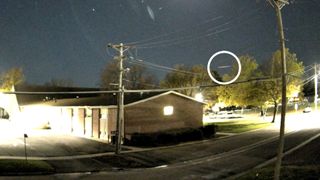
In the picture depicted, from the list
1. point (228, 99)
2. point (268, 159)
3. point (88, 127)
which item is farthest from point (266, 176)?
point (228, 99)

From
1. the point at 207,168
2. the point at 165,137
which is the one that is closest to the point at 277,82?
the point at 165,137

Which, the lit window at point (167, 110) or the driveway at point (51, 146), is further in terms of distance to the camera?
the lit window at point (167, 110)

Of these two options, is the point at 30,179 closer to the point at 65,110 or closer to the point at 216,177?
the point at 216,177

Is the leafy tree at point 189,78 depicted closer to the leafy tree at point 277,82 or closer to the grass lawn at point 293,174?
the leafy tree at point 277,82

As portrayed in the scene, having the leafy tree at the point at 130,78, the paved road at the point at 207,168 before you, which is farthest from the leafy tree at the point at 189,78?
the paved road at the point at 207,168

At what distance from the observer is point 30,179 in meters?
21.1

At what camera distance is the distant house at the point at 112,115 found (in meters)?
38.5

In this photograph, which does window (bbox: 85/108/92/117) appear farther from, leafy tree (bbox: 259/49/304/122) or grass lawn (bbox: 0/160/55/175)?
leafy tree (bbox: 259/49/304/122)

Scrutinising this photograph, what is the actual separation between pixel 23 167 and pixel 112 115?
51.8ft

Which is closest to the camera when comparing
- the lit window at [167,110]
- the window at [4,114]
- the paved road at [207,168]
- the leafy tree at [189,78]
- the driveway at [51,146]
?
the paved road at [207,168]

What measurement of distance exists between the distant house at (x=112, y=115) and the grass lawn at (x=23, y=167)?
12913 mm

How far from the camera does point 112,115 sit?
1517 inches

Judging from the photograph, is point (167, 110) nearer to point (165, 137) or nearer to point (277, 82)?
point (165, 137)

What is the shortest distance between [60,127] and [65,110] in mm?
2598
